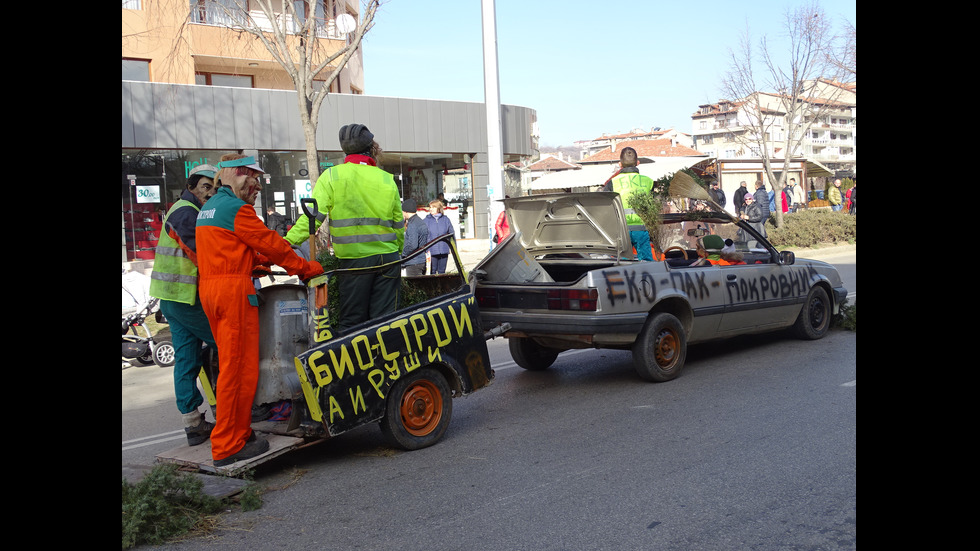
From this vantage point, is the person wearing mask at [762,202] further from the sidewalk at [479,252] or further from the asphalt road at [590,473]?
the asphalt road at [590,473]

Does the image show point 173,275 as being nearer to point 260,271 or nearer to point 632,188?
point 260,271

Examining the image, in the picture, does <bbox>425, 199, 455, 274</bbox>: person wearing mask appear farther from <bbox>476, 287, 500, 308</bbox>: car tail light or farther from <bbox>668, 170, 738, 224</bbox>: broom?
<bbox>476, 287, 500, 308</bbox>: car tail light

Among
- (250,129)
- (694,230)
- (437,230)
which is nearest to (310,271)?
(694,230)

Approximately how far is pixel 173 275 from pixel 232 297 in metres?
0.80

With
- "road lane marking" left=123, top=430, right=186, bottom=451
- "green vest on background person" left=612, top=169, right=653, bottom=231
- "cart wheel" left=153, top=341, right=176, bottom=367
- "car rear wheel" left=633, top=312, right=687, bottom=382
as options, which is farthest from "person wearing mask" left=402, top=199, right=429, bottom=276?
"road lane marking" left=123, top=430, right=186, bottom=451

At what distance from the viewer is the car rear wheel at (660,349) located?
283 inches

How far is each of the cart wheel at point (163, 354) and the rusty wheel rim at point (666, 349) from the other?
6.04m

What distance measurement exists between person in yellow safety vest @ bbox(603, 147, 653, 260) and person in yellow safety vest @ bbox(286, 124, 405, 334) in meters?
3.06

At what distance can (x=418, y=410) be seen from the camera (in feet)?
18.6

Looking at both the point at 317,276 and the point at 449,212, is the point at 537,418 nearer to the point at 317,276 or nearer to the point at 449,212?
the point at 317,276

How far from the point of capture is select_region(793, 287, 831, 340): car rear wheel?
9016 millimetres

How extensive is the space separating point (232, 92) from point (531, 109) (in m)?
11.5
